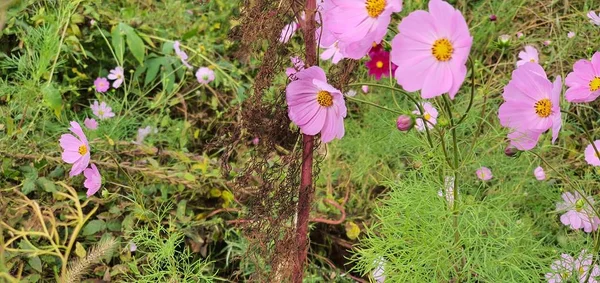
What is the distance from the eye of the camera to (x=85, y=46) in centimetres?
184

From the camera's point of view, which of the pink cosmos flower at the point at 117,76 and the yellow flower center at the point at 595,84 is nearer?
the yellow flower center at the point at 595,84

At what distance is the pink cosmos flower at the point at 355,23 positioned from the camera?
844 mm

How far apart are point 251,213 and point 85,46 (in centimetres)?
100

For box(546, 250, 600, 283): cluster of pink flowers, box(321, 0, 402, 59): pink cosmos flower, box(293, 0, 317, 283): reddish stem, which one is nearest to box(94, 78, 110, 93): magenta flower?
box(293, 0, 317, 283): reddish stem

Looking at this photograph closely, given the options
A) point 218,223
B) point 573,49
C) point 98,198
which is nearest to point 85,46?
point 98,198

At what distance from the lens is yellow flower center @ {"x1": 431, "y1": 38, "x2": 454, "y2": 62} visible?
81 centimetres

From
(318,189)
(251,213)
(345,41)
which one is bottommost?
(318,189)

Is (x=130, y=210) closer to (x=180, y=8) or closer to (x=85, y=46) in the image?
(x=85, y=46)

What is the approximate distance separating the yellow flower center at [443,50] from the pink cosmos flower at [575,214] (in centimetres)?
60

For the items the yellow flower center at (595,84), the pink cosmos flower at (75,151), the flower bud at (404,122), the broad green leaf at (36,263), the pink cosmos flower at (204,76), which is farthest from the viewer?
the pink cosmos flower at (204,76)

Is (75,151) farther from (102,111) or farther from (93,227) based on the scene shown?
(102,111)

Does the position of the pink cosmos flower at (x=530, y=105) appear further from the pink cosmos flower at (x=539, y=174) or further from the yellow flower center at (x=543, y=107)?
the pink cosmos flower at (x=539, y=174)

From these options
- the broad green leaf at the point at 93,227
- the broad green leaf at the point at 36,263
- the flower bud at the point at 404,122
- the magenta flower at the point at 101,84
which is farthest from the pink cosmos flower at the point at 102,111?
the flower bud at the point at 404,122

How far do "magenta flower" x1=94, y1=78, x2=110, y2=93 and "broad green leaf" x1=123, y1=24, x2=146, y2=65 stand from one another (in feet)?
0.36
